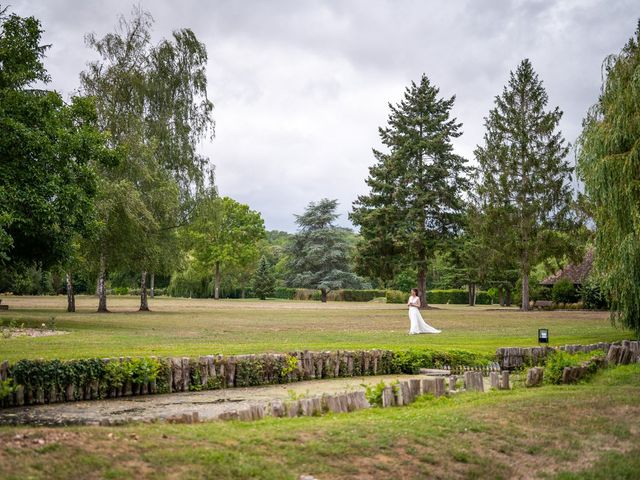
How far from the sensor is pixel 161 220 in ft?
144

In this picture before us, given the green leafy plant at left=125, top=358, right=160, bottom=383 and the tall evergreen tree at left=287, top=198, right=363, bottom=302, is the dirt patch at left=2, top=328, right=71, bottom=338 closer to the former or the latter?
the green leafy plant at left=125, top=358, right=160, bottom=383

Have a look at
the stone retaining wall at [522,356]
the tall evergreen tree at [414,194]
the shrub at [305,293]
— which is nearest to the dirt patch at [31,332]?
the stone retaining wall at [522,356]

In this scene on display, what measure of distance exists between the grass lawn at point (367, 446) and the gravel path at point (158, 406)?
4.89ft

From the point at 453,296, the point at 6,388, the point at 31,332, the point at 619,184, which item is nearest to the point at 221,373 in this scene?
the point at 6,388

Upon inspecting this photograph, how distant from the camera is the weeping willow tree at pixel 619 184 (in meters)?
20.9

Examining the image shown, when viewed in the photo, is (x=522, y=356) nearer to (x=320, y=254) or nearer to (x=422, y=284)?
(x=422, y=284)

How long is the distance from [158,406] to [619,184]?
15.9m

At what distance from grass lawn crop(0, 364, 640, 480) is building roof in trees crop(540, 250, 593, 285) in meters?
53.1

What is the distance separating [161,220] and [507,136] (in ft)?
105

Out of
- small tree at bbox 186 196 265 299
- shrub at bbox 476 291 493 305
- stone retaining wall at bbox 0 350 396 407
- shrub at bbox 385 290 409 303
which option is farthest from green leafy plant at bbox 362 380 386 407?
shrub at bbox 476 291 493 305

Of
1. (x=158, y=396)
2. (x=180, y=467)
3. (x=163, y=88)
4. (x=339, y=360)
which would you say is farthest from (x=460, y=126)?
(x=180, y=467)

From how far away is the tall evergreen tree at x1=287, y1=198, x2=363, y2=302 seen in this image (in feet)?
310

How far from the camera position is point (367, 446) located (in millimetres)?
8516

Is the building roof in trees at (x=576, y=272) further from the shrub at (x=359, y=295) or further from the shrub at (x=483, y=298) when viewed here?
the shrub at (x=359, y=295)
